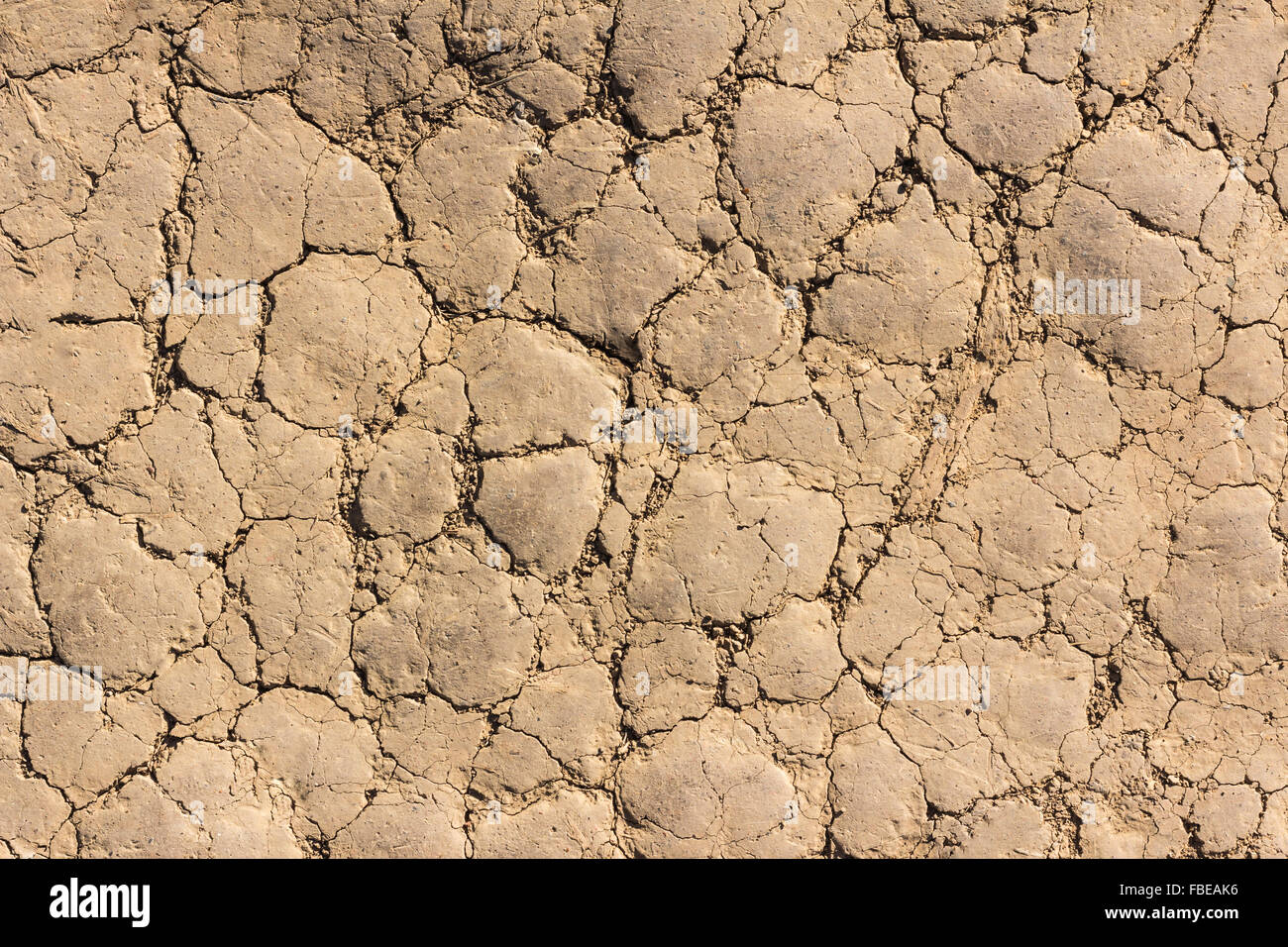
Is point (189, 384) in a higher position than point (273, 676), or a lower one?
higher

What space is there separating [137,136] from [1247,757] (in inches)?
161

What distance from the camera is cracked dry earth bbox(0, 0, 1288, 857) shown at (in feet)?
8.85

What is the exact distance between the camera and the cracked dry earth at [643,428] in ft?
→ 8.85

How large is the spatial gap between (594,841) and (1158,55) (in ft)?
10.2

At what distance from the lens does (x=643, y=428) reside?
273 centimetres

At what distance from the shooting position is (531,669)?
8.89 ft

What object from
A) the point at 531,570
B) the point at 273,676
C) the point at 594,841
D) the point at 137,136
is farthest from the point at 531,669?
the point at 137,136

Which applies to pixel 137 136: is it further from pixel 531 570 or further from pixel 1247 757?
pixel 1247 757

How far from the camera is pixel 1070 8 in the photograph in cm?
276
